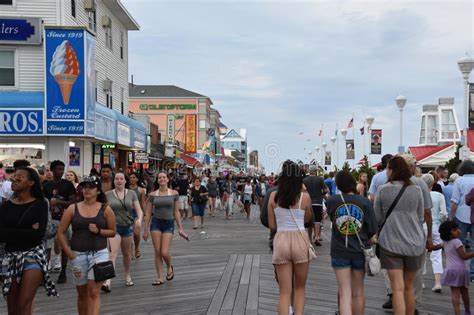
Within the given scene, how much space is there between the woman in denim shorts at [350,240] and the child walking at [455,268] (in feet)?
5.13

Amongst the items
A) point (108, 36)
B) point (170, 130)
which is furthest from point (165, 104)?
point (108, 36)

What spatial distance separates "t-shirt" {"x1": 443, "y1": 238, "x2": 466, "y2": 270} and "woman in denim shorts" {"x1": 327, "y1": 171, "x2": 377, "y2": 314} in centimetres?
163

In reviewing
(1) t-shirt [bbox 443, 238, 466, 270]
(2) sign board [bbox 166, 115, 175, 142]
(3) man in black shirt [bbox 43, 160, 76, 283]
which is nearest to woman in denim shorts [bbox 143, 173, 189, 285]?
(3) man in black shirt [bbox 43, 160, 76, 283]

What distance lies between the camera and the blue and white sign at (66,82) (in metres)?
22.1

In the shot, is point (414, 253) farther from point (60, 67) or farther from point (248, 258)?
point (60, 67)

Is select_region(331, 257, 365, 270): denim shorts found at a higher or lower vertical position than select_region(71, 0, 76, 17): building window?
lower

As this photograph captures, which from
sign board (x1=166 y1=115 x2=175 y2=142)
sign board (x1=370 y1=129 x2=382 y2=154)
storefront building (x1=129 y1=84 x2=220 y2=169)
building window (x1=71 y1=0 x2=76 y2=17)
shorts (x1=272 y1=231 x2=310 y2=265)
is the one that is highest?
storefront building (x1=129 y1=84 x2=220 y2=169)

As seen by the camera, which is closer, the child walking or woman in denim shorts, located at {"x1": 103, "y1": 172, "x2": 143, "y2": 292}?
the child walking

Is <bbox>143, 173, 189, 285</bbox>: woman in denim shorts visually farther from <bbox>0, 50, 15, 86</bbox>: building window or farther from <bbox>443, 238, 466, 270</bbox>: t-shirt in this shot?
<bbox>0, 50, 15, 86</bbox>: building window

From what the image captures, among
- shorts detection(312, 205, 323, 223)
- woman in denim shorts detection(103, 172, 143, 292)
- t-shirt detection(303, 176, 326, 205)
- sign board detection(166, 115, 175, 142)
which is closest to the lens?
woman in denim shorts detection(103, 172, 143, 292)

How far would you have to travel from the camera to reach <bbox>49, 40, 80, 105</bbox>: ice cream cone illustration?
22.2 m

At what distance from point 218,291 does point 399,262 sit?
10.6ft

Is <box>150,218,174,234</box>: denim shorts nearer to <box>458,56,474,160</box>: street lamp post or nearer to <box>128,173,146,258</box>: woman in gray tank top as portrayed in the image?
<box>128,173,146,258</box>: woman in gray tank top

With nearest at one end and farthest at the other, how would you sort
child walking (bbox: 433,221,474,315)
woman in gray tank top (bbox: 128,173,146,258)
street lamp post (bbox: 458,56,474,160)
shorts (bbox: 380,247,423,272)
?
shorts (bbox: 380,247,423,272), child walking (bbox: 433,221,474,315), woman in gray tank top (bbox: 128,173,146,258), street lamp post (bbox: 458,56,474,160)
